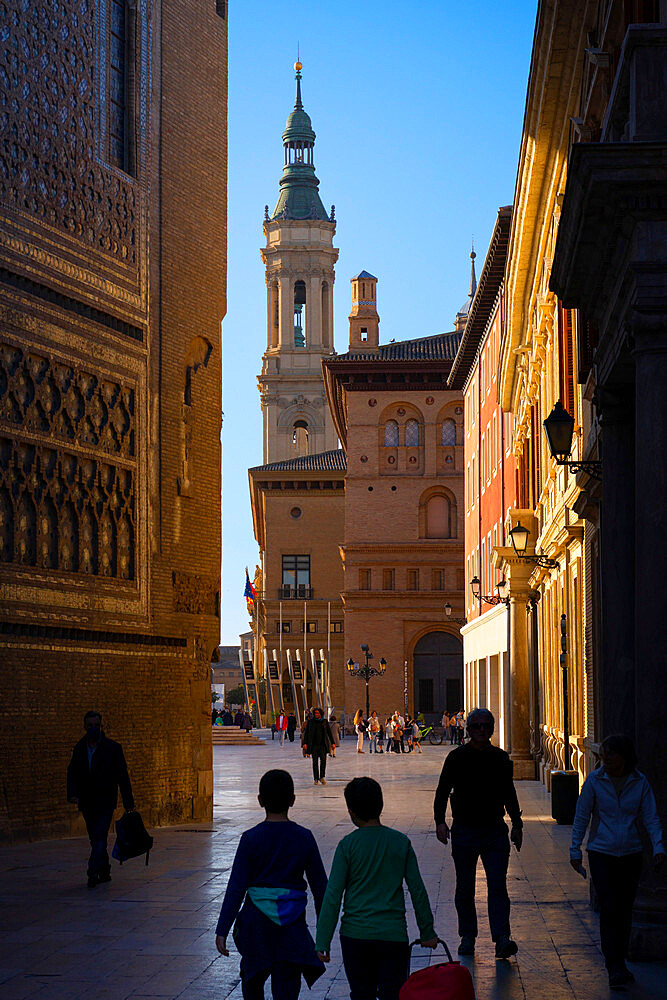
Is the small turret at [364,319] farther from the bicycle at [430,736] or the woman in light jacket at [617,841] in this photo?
the woman in light jacket at [617,841]

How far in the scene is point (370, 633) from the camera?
74.2 m

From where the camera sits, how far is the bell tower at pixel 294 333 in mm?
126250

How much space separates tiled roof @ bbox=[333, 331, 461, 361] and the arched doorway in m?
13.9

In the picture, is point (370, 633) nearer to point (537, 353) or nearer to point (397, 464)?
point (397, 464)

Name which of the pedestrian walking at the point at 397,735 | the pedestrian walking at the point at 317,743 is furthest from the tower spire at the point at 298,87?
the pedestrian walking at the point at 317,743

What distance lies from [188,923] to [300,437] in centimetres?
11719

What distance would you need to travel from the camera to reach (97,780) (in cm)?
1485

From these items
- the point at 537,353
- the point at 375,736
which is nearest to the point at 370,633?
the point at 375,736

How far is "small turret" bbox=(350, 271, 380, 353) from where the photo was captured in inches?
3401

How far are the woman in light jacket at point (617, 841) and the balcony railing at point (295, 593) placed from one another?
8096 cm

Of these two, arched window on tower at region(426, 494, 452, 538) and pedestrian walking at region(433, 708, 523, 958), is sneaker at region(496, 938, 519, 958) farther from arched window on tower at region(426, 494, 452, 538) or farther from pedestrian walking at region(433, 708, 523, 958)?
arched window on tower at region(426, 494, 452, 538)

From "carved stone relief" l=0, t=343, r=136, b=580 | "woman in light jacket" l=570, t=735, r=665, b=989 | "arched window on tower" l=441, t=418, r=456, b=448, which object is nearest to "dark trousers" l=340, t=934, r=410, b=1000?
"woman in light jacket" l=570, t=735, r=665, b=989

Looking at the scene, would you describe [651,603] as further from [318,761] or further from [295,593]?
[295,593]

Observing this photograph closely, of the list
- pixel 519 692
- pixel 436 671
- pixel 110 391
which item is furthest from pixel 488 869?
pixel 436 671
